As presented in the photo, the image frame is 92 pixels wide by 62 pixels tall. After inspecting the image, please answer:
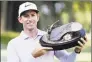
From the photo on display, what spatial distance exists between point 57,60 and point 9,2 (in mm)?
860

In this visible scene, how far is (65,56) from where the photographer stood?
2852 millimetres

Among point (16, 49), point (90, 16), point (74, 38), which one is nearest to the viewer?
point (74, 38)

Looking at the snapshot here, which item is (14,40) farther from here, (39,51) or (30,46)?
(39,51)

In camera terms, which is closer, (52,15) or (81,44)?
(81,44)

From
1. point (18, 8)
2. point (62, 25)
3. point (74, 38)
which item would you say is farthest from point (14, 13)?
point (74, 38)

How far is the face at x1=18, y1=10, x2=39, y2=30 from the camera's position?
2.82m

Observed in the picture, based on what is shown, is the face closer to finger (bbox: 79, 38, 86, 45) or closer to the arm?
the arm

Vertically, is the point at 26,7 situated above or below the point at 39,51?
above

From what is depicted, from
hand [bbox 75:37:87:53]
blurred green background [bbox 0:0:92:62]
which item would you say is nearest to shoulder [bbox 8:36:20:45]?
blurred green background [bbox 0:0:92:62]

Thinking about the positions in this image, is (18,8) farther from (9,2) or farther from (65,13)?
(65,13)

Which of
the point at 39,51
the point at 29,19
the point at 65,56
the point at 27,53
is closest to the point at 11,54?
the point at 27,53

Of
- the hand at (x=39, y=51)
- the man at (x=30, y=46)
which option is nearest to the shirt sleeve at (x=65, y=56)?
the man at (x=30, y=46)

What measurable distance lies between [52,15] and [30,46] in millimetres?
596

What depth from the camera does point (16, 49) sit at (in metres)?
2.83
